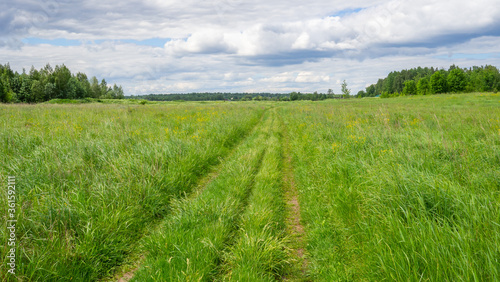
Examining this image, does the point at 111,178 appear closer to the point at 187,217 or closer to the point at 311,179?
the point at 187,217

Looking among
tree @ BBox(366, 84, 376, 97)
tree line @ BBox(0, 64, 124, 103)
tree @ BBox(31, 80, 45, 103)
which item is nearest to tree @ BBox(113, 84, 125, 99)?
tree line @ BBox(0, 64, 124, 103)

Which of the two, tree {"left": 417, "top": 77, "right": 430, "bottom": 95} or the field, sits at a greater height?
tree {"left": 417, "top": 77, "right": 430, "bottom": 95}

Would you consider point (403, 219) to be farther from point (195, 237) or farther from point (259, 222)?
point (195, 237)

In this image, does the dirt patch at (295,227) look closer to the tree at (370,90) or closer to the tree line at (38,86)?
the tree line at (38,86)

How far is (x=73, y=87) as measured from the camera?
239 ft

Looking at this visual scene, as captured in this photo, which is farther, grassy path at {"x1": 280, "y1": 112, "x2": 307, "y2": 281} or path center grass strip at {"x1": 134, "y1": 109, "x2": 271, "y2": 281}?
grassy path at {"x1": 280, "y1": 112, "x2": 307, "y2": 281}

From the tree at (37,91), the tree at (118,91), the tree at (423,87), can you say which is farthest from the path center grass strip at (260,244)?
the tree at (118,91)

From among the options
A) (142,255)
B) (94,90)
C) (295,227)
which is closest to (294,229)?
(295,227)

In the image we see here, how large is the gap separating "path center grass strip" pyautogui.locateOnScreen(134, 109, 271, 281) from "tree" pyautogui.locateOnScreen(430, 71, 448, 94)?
308 ft

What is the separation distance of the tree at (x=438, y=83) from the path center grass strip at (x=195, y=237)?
93929 mm

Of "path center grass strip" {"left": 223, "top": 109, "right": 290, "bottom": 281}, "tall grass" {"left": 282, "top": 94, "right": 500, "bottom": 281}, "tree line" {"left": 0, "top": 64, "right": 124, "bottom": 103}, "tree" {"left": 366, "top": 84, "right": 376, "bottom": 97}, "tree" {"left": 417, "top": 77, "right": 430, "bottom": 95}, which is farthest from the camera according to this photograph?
"tree" {"left": 366, "top": 84, "right": 376, "bottom": 97}

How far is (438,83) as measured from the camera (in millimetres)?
77750

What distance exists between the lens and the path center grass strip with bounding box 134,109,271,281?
3.28m

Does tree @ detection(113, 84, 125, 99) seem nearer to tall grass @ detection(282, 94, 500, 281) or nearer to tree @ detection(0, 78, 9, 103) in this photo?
tree @ detection(0, 78, 9, 103)
